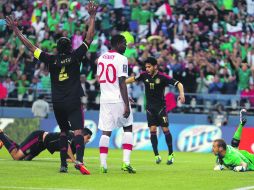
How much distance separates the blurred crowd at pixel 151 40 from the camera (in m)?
29.3

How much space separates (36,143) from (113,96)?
3.98 meters

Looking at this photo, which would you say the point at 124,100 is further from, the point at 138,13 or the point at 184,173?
the point at 138,13

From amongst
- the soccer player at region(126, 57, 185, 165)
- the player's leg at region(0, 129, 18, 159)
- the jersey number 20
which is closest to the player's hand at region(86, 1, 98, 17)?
the jersey number 20

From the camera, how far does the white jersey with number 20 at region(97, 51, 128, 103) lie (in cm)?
1577

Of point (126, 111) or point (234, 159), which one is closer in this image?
point (126, 111)

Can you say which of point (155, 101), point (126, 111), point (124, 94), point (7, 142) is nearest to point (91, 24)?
point (124, 94)

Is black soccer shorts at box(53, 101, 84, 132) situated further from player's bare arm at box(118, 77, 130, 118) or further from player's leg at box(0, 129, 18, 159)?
player's leg at box(0, 129, 18, 159)

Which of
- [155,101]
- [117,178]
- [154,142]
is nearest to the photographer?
[117,178]

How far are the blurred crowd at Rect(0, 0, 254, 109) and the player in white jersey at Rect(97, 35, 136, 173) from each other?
1262 centimetres

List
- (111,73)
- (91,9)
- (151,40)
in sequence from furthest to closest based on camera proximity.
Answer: (151,40) → (111,73) → (91,9)

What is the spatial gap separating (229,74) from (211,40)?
2.99m

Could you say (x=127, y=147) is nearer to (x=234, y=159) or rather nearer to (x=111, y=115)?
(x=111, y=115)

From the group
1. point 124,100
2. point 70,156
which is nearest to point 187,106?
point 70,156

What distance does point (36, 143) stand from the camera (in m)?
19.3
